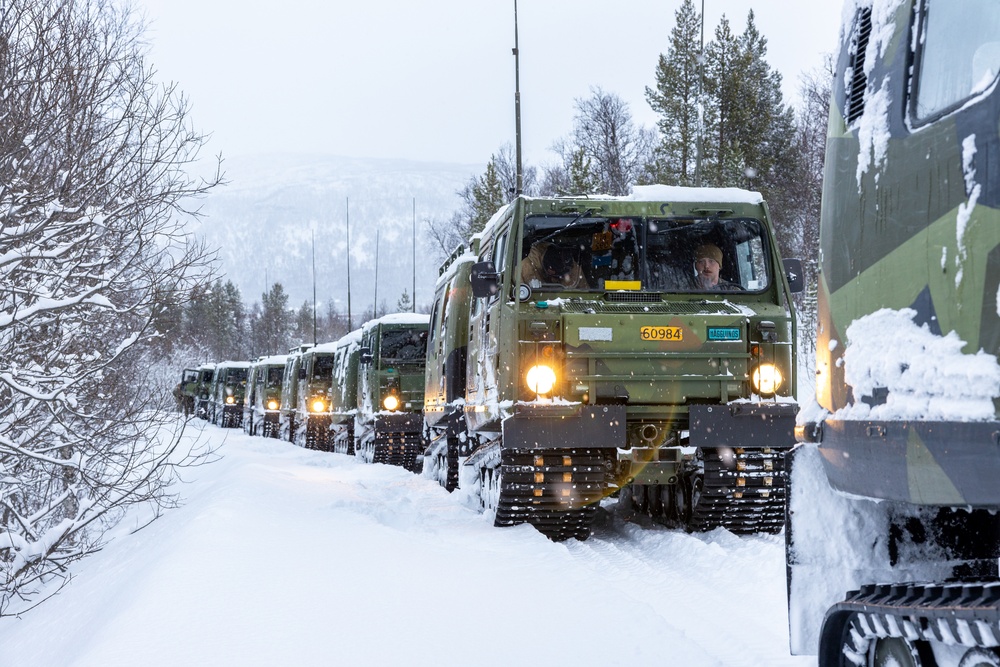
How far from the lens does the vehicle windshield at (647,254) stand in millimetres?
9031

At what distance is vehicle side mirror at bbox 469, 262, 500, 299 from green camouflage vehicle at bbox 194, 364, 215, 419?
4836cm

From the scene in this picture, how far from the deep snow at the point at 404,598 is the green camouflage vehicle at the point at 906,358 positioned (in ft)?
5.04

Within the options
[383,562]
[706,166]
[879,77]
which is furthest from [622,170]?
[879,77]

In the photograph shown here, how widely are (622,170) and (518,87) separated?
25864 millimetres

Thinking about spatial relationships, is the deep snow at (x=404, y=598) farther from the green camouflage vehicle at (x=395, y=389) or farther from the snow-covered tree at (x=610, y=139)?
the snow-covered tree at (x=610, y=139)

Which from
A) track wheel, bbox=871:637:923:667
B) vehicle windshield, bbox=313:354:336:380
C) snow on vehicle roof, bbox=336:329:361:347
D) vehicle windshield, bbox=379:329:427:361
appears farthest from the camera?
vehicle windshield, bbox=313:354:336:380

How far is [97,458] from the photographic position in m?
10.5

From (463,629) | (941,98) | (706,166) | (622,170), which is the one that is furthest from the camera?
(622,170)

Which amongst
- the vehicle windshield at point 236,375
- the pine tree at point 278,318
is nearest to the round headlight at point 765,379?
the vehicle windshield at point 236,375

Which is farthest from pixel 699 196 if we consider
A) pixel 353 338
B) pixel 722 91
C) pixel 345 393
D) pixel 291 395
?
pixel 722 91

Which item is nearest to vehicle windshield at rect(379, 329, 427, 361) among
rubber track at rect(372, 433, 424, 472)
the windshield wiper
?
rubber track at rect(372, 433, 424, 472)

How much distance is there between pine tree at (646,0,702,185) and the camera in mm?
39031

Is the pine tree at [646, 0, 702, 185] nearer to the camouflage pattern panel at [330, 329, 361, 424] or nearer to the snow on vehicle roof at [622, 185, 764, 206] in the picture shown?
the camouflage pattern panel at [330, 329, 361, 424]

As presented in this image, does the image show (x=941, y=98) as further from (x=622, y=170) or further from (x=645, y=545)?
(x=622, y=170)
